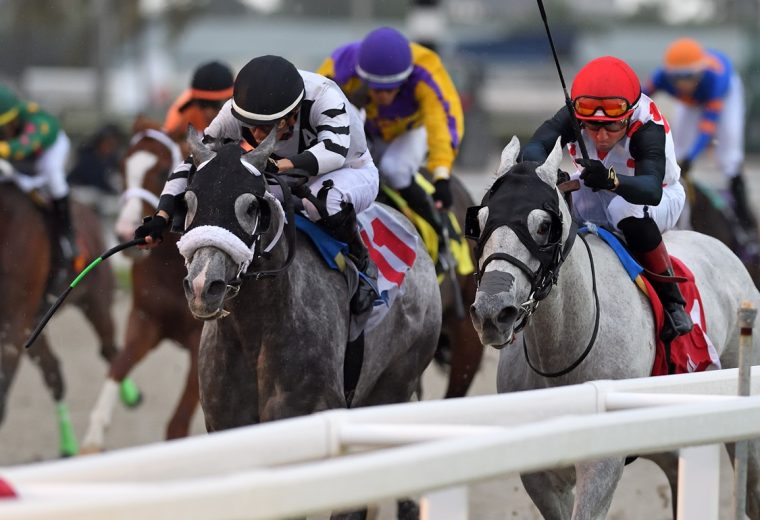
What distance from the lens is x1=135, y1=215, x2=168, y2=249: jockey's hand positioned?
14.9 feet

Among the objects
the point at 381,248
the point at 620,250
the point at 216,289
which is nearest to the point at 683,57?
the point at 381,248

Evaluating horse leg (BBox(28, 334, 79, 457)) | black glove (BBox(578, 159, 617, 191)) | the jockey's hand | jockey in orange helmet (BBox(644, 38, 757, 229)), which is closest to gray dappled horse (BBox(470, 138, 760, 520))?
black glove (BBox(578, 159, 617, 191))

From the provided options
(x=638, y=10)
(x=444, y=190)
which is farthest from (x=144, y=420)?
(x=638, y=10)

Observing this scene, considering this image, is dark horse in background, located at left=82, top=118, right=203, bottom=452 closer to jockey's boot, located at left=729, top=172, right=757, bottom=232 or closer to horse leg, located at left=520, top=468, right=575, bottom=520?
horse leg, located at left=520, top=468, right=575, bottom=520

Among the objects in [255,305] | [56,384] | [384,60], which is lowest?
[56,384]

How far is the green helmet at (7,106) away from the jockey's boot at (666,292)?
5030mm

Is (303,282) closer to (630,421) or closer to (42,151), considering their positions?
(630,421)

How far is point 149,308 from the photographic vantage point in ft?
24.3

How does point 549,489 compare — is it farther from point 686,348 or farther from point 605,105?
point 605,105

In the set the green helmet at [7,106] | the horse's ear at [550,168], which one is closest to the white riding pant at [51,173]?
the green helmet at [7,106]

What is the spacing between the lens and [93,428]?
7031 mm

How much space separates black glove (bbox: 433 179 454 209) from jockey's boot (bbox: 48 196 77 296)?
9.53 feet

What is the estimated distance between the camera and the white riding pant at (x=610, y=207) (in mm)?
4994

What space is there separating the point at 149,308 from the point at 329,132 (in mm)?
2765
